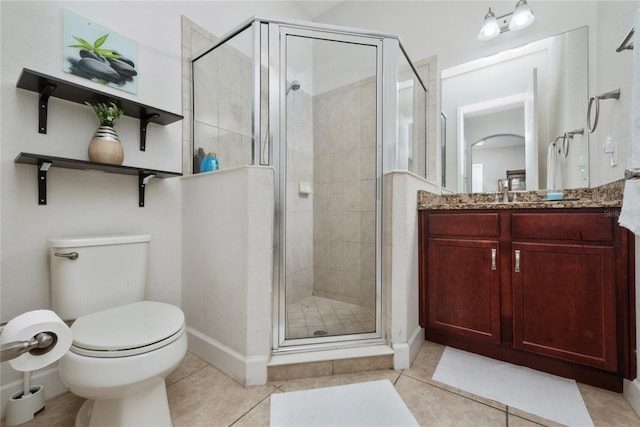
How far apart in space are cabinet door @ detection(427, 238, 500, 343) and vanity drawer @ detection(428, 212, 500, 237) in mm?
49

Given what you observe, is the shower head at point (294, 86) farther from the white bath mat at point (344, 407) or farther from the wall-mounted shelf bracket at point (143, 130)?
the white bath mat at point (344, 407)

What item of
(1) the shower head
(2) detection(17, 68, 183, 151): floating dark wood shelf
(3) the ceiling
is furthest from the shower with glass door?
(3) the ceiling

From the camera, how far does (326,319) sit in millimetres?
1731

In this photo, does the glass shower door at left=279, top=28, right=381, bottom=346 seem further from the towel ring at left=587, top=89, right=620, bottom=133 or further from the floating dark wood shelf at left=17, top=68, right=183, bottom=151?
the towel ring at left=587, top=89, right=620, bottom=133

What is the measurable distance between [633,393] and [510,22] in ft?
7.38

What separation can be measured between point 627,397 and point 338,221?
1641 millimetres

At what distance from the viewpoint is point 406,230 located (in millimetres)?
1537

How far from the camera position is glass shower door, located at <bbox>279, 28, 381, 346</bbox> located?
1.56m

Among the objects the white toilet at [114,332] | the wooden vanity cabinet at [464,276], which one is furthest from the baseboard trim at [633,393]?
the white toilet at [114,332]

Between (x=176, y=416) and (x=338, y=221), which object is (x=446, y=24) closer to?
(x=338, y=221)

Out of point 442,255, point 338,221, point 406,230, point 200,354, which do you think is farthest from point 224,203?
point 442,255

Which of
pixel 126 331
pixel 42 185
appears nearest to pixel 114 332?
pixel 126 331

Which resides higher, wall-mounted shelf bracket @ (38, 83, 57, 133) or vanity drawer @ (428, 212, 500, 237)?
wall-mounted shelf bracket @ (38, 83, 57, 133)

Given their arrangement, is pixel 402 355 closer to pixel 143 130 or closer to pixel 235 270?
pixel 235 270
